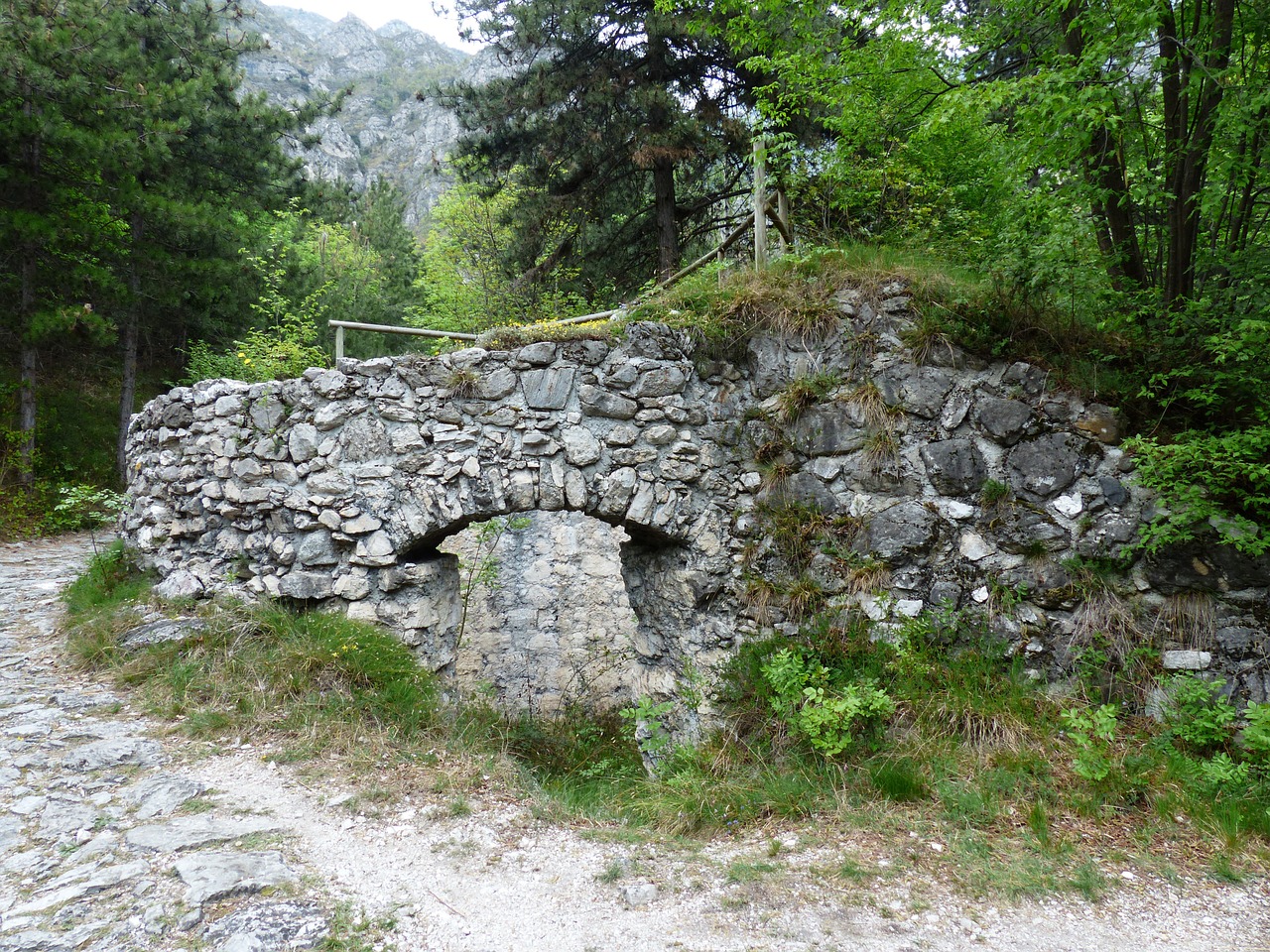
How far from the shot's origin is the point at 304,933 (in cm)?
274

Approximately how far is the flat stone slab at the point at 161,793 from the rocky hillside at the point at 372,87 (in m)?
50.2

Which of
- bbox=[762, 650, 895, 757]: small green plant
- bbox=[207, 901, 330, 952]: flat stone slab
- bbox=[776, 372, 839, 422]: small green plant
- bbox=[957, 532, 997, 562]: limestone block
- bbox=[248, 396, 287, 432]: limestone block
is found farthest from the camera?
bbox=[248, 396, 287, 432]: limestone block

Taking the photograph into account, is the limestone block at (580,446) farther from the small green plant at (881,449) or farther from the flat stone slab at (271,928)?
the flat stone slab at (271,928)

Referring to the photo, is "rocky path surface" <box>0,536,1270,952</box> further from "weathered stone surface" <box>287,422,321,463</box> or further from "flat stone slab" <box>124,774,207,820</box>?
"weathered stone surface" <box>287,422,321,463</box>

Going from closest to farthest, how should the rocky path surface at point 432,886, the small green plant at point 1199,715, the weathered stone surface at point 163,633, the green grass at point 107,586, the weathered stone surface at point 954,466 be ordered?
the rocky path surface at point 432,886 < the small green plant at point 1199,715 < the weathered stone surface at point 954,466 < the weathered stone surface at point 163,633 < the green grass at point 107,586

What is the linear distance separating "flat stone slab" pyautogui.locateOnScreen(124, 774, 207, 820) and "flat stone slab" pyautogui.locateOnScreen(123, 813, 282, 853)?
0.52ft

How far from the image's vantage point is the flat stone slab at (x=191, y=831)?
3.30 meters

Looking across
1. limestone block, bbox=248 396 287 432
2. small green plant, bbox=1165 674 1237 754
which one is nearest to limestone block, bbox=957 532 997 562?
small green plant, bbox=1165 674 1237 754

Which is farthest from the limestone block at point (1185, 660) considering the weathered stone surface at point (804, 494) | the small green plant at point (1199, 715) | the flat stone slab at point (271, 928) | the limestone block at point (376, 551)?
the limestone block at point (376, 551)

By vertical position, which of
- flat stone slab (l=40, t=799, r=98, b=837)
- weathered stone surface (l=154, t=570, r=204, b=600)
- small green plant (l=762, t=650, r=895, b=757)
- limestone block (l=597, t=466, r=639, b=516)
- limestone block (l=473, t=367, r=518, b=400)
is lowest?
flat stone slab (l=40, t=799, r=98, b=837)

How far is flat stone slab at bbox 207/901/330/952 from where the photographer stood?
2.65 m

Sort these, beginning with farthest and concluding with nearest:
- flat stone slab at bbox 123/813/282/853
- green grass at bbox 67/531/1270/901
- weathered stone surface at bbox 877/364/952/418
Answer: weathered stone surface at bbox 877/364/952/418
green grass at bbox 67/531/1270/901
flat stone slab at bbox 123/813/282/853

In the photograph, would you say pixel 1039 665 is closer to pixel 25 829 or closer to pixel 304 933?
pixel 304 933


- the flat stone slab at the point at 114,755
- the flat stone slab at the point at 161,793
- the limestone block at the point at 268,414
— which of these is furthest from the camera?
the limestone block at the point at 268,414
